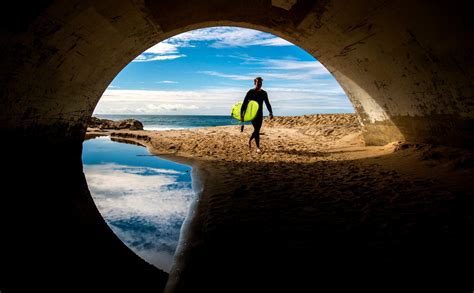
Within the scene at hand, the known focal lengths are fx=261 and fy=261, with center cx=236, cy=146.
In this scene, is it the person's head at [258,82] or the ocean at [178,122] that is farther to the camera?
the ocean at [178,122]

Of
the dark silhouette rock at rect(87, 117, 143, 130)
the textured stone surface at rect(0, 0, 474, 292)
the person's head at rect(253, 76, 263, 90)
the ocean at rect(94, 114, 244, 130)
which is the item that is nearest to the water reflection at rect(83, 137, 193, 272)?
the textured stone surface at rect(0, 0, 474, 292)

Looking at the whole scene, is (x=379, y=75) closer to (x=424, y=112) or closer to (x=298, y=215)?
(x=424, y=112)

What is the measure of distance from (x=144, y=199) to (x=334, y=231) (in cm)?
258

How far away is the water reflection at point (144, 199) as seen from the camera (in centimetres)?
241

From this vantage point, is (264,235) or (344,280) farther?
(264,235)

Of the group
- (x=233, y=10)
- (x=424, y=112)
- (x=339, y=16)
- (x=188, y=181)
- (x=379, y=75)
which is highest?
(x=233, y=10)

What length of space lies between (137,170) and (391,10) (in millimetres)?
5259

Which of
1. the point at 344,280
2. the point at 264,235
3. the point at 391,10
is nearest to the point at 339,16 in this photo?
the point at 391,10

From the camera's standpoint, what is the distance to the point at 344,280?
1.62 m

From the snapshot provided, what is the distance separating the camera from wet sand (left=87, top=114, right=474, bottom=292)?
1660mm

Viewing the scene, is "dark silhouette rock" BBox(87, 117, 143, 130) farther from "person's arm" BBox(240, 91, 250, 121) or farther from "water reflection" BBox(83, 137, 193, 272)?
"person's arm" BBox(240, 91, 250, 121)

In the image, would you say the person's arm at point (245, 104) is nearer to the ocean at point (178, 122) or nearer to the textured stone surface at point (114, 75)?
the textured stone surface at point (114, 75)

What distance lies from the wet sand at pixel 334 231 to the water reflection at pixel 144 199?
218mm

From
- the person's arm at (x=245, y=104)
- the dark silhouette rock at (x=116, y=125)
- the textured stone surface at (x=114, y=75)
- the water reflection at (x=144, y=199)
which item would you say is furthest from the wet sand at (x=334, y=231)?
the dark silhouette rock at (x=116, y=125)
